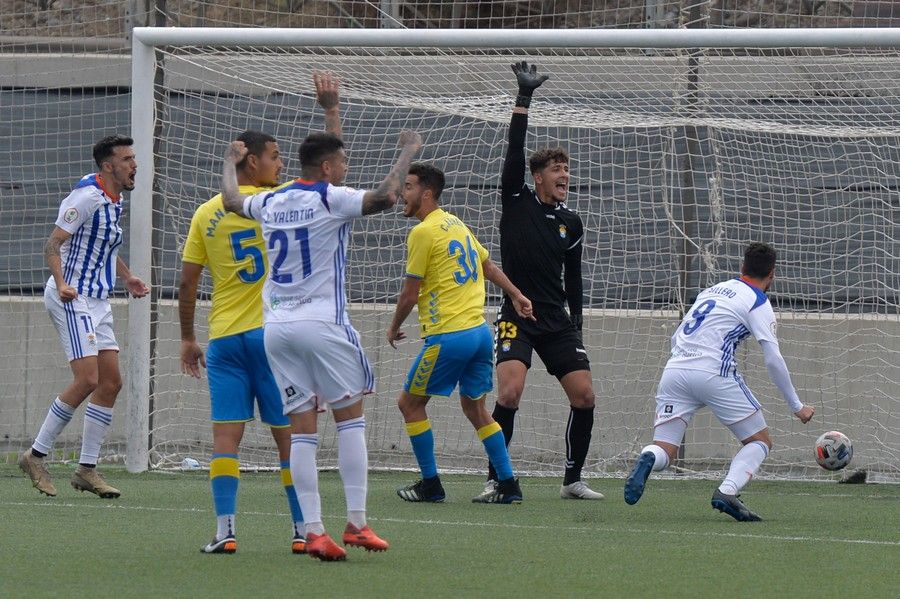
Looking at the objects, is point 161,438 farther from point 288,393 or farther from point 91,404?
point 288,393

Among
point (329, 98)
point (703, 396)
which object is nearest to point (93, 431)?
point (329, 98)

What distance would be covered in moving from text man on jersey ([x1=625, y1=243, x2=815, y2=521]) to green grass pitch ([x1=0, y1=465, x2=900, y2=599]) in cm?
43

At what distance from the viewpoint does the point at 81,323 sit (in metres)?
8.68

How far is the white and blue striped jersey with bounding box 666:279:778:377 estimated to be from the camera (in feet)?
25.3

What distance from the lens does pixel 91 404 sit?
8.87m

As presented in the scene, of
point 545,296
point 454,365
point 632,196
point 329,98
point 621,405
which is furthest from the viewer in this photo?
point 632,196

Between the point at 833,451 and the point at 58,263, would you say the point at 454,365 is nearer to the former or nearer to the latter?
the point at 833,451

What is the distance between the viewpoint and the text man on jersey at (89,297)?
861 cm

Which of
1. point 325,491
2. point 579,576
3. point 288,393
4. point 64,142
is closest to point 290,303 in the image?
point 288,393

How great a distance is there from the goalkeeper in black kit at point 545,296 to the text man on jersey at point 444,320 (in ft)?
1.29

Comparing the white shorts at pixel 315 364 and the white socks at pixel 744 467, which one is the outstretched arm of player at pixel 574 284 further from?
the white shorts at pixel 315 364

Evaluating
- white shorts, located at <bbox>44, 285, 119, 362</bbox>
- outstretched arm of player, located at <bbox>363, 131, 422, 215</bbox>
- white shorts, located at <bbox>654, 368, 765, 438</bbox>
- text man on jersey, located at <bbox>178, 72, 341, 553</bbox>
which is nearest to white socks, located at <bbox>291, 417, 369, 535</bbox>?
text man on jersey, located at <bbox>178, 72, 341, 553</bbox>

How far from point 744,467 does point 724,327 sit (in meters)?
0.79

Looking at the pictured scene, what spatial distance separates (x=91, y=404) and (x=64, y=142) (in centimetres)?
496
